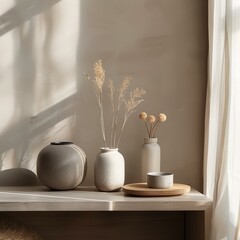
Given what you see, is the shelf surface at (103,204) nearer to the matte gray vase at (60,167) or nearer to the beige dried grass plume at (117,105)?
the matte gray vase at (60,167)

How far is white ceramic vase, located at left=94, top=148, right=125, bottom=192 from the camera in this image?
236cm

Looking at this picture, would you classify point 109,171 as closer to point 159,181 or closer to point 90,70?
point 159,181

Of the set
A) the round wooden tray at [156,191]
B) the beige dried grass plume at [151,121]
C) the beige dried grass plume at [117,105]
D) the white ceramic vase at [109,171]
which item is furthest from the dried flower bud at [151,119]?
the round wooden tray at [156,191]

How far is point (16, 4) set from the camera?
2617mm

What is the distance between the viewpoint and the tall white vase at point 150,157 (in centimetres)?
249

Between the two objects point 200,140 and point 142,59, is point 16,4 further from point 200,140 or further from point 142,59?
point 200,140

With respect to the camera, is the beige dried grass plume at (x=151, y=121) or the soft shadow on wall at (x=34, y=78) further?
the soft shadow on wall at (x=34, y=78)

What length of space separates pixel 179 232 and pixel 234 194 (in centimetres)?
68

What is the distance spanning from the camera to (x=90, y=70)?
2.63 metres

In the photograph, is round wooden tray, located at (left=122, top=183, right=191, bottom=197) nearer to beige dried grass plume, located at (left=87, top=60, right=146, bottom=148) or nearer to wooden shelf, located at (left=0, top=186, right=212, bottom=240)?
wooden shelf, located at (left=0, top=186, right=212, bottom=240)

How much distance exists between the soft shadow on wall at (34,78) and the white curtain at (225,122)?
0.76m

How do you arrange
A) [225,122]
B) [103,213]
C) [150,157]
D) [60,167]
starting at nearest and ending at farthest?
[225,122], [60,167], [150,157], [103,213]

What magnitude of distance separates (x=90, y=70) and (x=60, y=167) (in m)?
0.57

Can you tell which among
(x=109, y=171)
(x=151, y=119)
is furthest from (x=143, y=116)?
(x=109, y=171)
